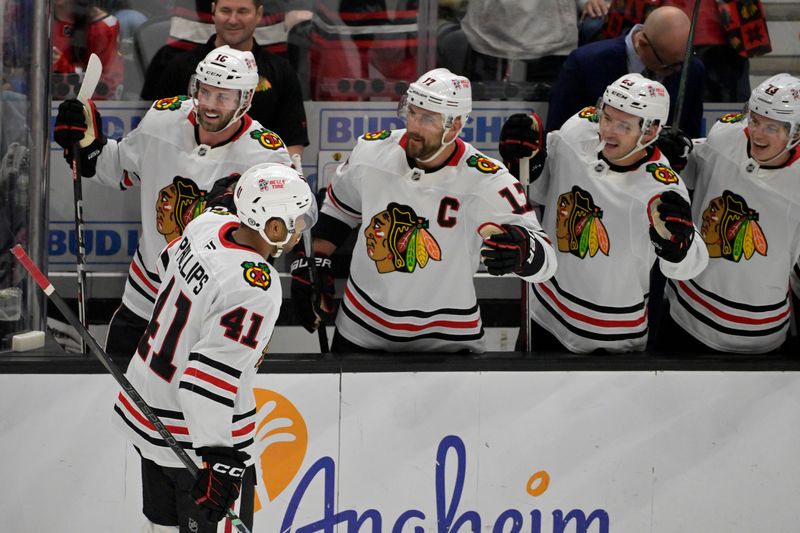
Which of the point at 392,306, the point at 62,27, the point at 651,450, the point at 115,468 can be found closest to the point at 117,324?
the point at 115,468

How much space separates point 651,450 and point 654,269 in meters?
0.83

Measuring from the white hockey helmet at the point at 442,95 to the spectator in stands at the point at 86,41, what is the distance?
55.8 inches

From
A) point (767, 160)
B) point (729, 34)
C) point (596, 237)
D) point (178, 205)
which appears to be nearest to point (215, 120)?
point (178, 205)

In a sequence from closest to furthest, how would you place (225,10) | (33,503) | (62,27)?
(33,503) → (225,10) → (62,27)

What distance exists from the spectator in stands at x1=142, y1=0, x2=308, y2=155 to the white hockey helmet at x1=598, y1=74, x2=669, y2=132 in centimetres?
110

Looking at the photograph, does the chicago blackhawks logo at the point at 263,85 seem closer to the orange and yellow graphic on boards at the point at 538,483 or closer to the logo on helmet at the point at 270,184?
the logo on helmet at the point at 270,184

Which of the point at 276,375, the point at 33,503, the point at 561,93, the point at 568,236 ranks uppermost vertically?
the point at 561,93

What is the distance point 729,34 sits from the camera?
4641mm

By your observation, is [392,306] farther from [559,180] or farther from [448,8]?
[448,8]

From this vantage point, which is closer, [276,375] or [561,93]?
[276,375]

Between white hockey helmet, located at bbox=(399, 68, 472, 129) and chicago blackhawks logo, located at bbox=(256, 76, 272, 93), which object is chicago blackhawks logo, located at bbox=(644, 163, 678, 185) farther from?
chicago blackhawks logo, located at bbox=(256, 76, 272, 93)

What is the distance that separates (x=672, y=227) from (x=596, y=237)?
0.98 ft

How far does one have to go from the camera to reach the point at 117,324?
3.85m

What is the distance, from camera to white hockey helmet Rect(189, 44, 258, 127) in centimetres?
360
